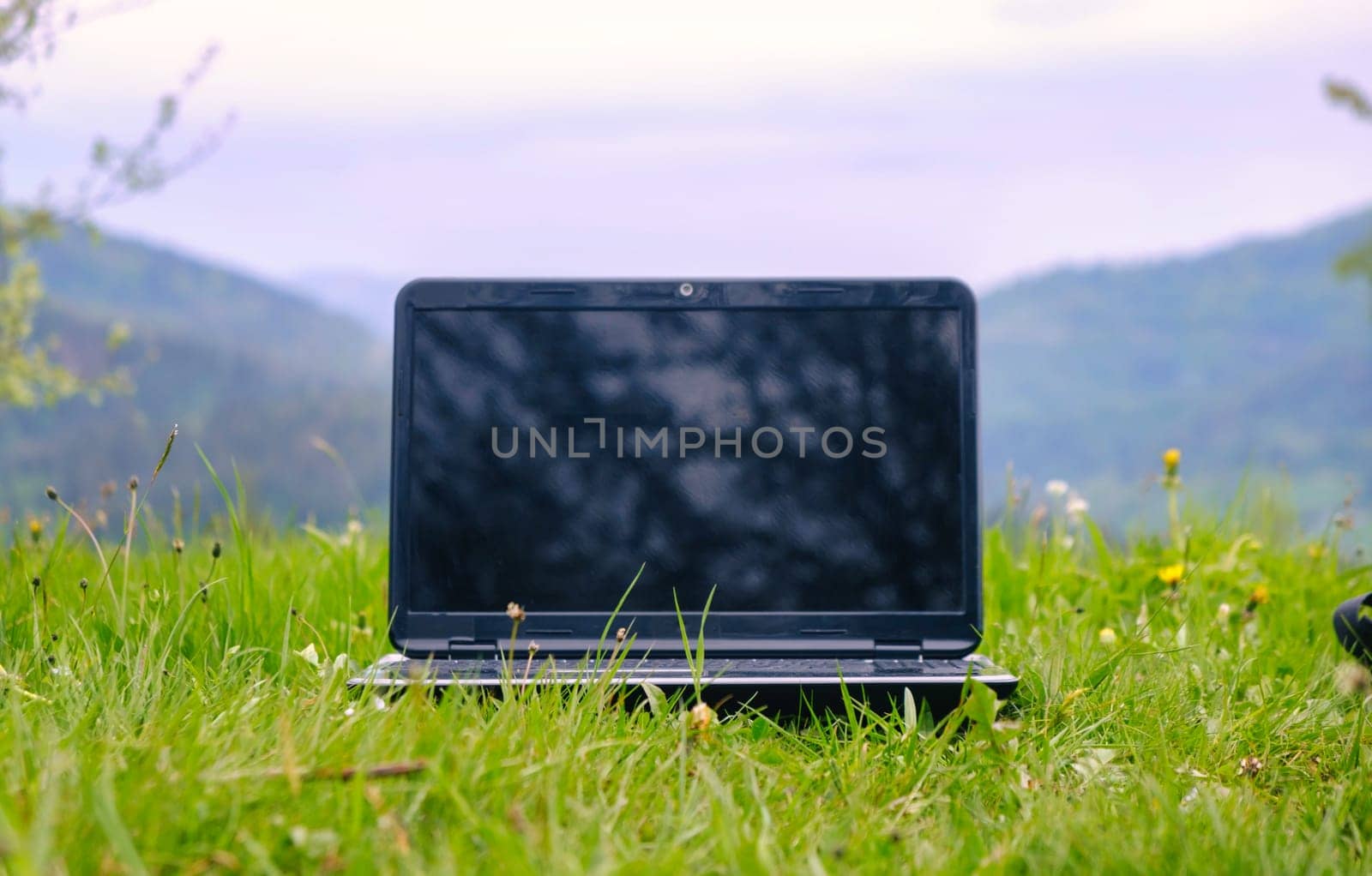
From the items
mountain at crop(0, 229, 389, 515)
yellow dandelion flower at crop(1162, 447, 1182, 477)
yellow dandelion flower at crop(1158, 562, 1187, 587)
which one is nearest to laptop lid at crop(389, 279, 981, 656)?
yellow dandelion flower at crop(1158, 562, 1187, 587)

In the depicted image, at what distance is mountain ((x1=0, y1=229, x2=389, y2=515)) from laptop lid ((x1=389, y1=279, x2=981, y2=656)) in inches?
330

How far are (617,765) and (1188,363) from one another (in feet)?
572

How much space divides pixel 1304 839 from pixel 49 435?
381ft

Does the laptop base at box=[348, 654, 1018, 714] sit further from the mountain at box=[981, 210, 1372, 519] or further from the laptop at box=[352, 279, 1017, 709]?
the mountain at box=[981, 210, 1372, 519]

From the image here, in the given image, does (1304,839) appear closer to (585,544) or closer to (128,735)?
(585,544)

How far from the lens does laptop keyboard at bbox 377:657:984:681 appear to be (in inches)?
80.7

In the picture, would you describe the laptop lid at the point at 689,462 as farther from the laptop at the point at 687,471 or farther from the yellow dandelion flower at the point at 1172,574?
the yellow dandelion flower at the point at 1172,574

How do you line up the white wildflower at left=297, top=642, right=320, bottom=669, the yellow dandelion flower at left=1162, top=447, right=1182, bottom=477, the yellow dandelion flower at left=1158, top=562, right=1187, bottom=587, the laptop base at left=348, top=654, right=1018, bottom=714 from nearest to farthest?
the laptop base at left=348, top=654, right=1018, bottom=714 → the white wildflower at left=297, top=642, right=320, bottom=669 → the yellow dandelion flower at left=1158, top=562, right=1187, bottom=587 → the yellow dandelion flower at left=1162, top=447, right=1182, bottom=477

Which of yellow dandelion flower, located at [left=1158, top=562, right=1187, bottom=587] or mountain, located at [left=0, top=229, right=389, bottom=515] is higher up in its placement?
yellow dandelion flower, located at [left=1158, top=562, right=1187, bottom=587]

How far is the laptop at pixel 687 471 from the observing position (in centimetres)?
225

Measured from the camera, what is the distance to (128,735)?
5.48ft

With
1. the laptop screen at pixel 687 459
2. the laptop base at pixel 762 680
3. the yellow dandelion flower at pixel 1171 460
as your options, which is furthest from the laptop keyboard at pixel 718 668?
the yellow dandelion flower at pixel 1171 460

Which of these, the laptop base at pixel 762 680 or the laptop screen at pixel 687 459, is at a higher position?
the laptop screen at pixel 687 459

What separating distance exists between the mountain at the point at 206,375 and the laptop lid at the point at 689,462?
8.39 m
